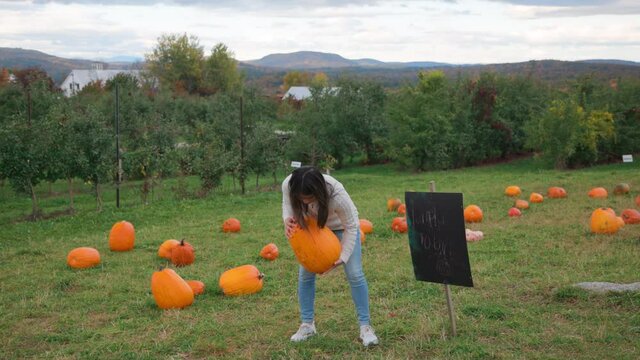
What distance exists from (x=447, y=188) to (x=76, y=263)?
37.4 ft

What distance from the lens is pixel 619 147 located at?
24.1m

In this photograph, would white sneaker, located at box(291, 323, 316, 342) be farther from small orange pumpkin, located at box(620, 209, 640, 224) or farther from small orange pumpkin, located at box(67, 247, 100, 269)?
small orange pumpkin, located at box(620, 209, 640, 224)

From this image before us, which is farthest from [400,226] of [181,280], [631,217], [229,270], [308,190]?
[308,190]

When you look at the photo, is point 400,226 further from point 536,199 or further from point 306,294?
point 306,294

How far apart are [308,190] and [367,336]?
1315 mm

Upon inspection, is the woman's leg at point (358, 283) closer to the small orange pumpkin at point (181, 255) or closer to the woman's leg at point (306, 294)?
the woman's leg at point (306, 294)

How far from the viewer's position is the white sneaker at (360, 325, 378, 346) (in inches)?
203

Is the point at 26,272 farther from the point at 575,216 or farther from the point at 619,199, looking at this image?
the point at 619,199

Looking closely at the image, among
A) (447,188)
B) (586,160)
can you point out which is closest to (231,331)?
(447,188)

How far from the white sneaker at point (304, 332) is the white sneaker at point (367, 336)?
46cm

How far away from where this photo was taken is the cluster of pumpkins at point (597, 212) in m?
9.46

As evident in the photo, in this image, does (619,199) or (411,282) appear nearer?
(411,282)

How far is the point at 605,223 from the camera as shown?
9.44 meters

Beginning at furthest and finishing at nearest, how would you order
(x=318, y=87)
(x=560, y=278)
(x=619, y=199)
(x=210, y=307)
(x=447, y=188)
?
(x=318, y=87) → (x=447, y=188) → (x=619, y=199) → (x=560, y=278) → (x=210, y=307)
